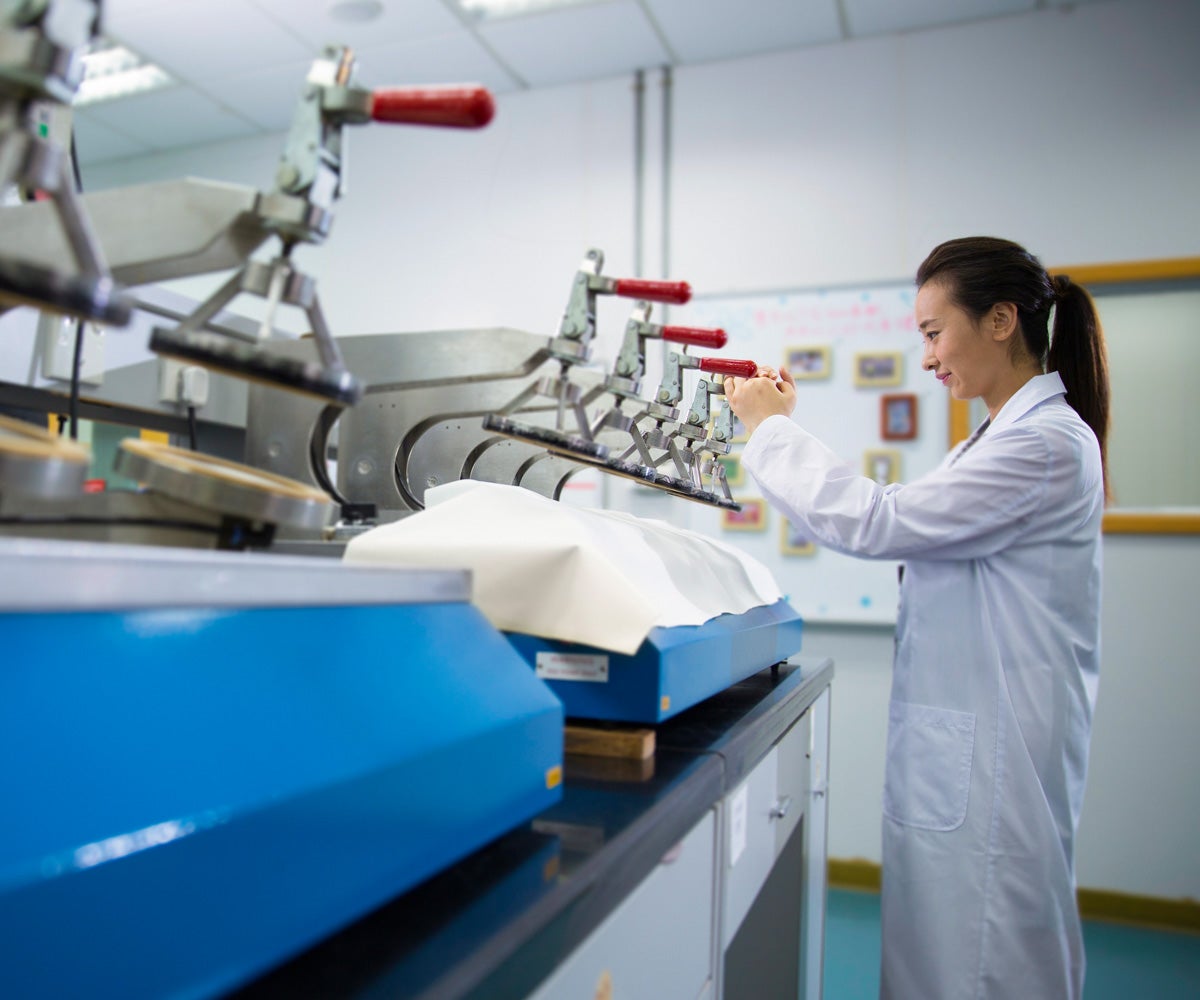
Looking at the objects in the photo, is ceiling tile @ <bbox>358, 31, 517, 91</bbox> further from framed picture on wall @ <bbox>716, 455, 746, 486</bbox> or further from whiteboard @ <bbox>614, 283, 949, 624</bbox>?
framed picture on wall @ <bbox>716, 455, 746, 486</bbox>

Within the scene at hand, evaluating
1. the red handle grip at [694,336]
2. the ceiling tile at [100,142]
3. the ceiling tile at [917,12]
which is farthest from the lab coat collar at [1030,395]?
the ceiling tile at [100,142]

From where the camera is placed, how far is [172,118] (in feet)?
14.2

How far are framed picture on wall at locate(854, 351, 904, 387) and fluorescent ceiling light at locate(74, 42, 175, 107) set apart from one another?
3.13 metres

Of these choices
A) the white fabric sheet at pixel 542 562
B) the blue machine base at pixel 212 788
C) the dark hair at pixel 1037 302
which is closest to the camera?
the blue machine base at pixel 212 788

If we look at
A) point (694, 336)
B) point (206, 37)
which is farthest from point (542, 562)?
point (206, 37)

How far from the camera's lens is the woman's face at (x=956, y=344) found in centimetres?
161

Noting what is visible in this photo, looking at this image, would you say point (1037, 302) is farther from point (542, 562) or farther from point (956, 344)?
point (542, 562)

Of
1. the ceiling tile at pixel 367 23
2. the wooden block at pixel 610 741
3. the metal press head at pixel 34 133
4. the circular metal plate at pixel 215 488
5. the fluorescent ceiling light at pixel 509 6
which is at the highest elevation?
the fluorescent ceiling light at pixel 509 6

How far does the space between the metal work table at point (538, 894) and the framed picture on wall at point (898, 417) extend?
250 centimetres

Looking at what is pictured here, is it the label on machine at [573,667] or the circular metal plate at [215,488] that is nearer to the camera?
the circular metal plate at [215,488]

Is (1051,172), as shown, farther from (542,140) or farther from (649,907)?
(649,907)

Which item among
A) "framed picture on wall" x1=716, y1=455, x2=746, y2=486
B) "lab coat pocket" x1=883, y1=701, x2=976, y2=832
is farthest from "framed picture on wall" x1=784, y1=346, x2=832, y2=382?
"lab coat pocket" x1=883, y1=701, x2=976, y2=832

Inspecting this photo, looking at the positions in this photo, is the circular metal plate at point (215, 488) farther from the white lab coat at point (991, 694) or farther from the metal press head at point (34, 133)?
the white lab coat at point (991, 694)

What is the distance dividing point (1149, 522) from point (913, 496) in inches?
79.3
